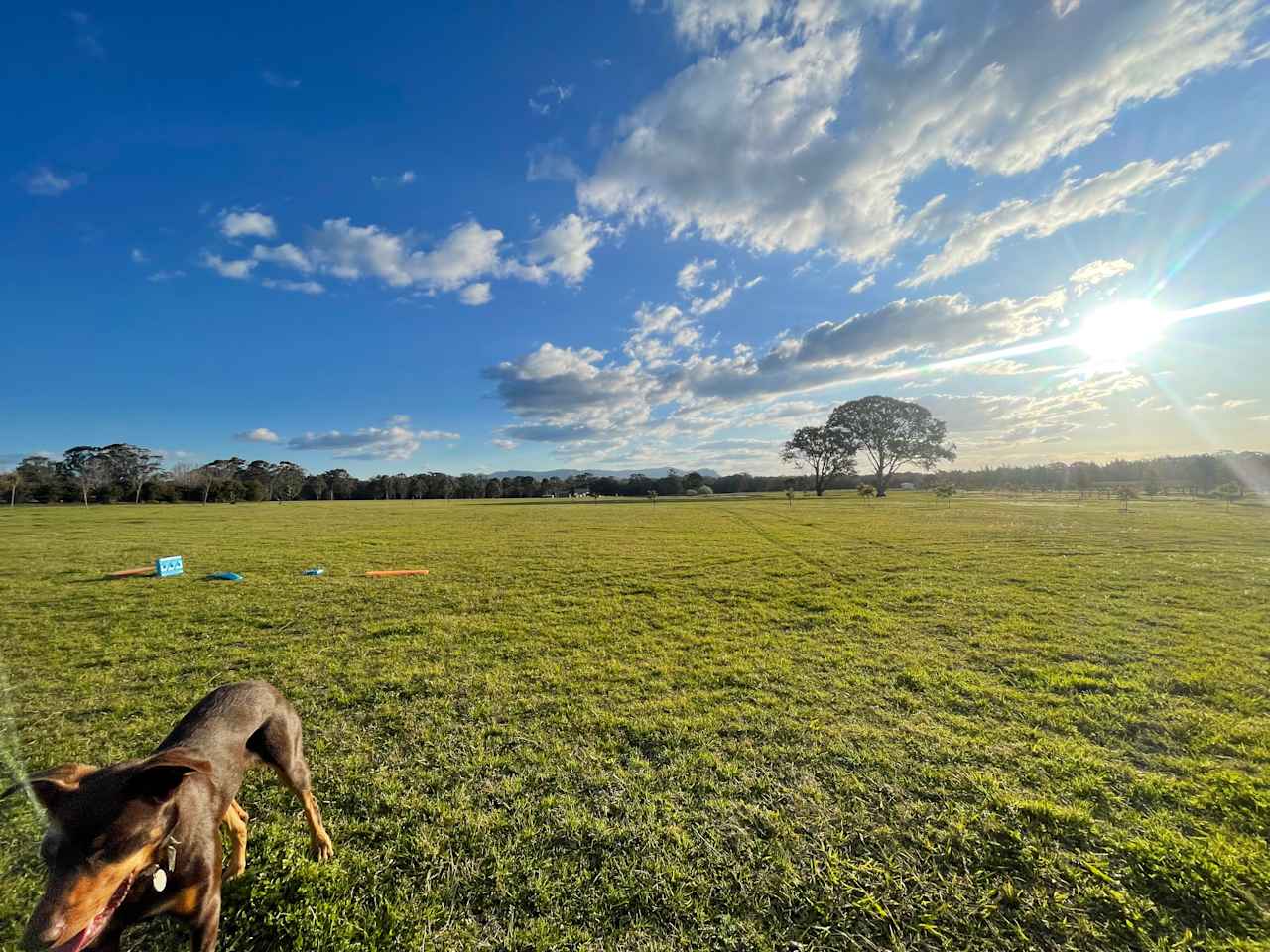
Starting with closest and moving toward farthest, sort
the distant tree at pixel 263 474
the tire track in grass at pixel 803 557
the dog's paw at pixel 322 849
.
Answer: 1. the dog's paw at pixel 322 849
2. the tire track in grass at pixel 803 557
3. the distant tree at pixel 263 474

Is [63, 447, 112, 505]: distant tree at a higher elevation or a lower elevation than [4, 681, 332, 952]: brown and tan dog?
higher

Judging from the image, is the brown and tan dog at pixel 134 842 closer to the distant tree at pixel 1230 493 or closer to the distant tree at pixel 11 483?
the distant tree at pixel 1230 493

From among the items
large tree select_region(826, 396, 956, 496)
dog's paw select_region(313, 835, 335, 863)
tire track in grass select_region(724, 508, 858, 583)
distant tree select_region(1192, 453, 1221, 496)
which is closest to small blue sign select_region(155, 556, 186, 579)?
dog's paw select_region(313, 835, 335, 863)

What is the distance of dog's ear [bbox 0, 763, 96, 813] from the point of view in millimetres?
1843

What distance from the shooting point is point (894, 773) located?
418 cm

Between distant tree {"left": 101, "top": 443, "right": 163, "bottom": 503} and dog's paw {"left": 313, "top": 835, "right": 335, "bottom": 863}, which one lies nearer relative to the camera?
dog's paw {"left": 313, "top": 835, "right": 335, "bottom": 863}

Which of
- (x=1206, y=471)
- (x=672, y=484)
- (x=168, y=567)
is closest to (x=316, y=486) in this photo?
(x=672, y=484)

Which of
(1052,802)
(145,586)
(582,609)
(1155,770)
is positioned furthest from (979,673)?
(145,586)

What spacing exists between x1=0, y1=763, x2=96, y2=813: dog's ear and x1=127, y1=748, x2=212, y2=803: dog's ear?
0.57 ft

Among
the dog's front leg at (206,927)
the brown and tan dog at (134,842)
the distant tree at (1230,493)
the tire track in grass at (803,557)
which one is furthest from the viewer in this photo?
the distant tree at (1230,493)

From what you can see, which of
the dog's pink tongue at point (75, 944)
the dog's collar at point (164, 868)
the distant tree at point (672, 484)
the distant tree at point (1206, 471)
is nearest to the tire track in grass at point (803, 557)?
the dog's collar at point (164, 868)

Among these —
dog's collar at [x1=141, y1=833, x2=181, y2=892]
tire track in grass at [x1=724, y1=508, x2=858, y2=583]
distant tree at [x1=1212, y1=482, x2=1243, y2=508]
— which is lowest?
distant tree at [x1=1212, y1=482, x2=1243, y2=508]

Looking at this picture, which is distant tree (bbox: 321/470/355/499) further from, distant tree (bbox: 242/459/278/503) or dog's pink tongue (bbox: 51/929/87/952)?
dog's pink tongue (bbox: 51/929/87/952)

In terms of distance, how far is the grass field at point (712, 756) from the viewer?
9.34ft
